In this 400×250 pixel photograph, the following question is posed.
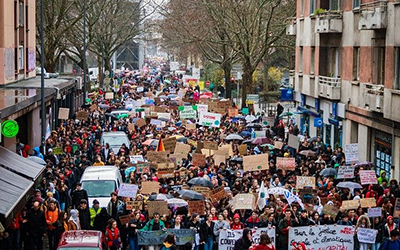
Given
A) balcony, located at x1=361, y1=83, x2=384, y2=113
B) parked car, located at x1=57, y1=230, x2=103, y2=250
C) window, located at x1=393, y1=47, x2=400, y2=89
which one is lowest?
parked car, located at x1=57, y1=230, x2=103, y2=250

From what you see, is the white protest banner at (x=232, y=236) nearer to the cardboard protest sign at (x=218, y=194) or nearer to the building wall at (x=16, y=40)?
the cardboard protest sign at (x=218, y=194)

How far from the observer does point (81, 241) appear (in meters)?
15.2

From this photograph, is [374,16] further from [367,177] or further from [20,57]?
[20,57]

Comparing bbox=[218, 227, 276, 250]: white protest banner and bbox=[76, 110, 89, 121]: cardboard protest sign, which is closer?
bbox=[218, 227, 276, 250]: white protest banner

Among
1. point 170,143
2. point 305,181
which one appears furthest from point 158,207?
point 170,143

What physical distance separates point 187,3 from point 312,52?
26472 mm

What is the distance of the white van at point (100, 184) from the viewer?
21828 millimetres

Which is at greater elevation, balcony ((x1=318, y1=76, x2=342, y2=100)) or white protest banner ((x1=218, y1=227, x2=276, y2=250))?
balcony ((x1=318, y1=76, x2=342, y2=100))

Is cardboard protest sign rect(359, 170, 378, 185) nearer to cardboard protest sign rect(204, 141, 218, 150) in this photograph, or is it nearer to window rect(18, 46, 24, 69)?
cardboard protest sign rect(204, 141, 218, 150)

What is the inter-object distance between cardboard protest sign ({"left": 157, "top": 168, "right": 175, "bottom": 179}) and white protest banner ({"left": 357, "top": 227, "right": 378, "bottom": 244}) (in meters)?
7.89

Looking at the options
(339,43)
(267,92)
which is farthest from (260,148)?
(267,92)

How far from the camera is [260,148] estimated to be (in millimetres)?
31203

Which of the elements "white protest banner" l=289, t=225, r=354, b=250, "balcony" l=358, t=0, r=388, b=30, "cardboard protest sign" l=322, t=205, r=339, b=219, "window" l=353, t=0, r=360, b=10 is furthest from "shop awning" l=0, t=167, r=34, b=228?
"window" l=353, t=0, r=360, b=10

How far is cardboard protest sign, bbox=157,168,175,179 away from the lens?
24.3 meters
